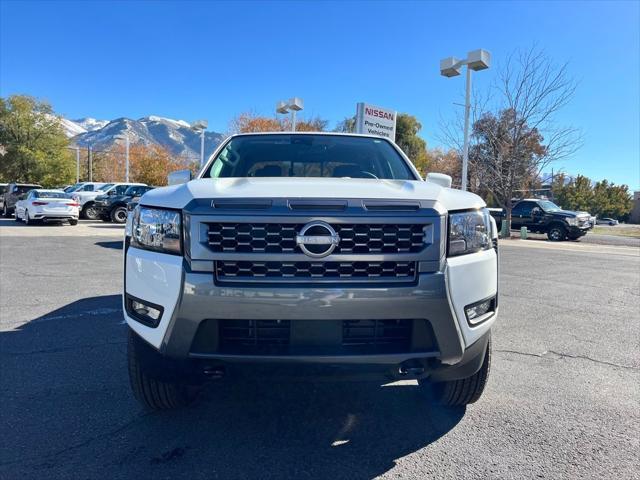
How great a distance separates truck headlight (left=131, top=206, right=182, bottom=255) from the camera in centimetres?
218

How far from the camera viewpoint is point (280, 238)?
6.92ft

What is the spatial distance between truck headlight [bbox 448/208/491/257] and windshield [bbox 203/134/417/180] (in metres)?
1.14

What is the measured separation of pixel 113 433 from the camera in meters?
2.54

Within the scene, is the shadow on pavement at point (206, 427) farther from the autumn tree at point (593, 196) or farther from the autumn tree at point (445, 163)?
the autumn tree at point (593, 196)

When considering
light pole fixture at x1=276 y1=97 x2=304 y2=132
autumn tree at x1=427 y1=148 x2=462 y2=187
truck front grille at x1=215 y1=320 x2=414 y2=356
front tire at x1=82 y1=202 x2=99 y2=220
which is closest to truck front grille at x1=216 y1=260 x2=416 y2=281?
truck front grille at x1=215 y1=320 x2=414 y2=356

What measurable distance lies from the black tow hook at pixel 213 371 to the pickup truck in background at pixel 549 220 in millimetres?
18766

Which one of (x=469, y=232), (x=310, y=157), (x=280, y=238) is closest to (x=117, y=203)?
(x=310, y=157)

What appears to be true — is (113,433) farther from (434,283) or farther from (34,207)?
(34,207)

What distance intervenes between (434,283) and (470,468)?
96 centimetres

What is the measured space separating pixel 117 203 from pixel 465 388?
20.4 m

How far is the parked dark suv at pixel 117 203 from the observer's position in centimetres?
2033

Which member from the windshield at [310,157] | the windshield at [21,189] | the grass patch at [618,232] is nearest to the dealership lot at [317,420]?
the windshield at [310,157]

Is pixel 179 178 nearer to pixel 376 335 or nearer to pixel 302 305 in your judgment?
pixel 302 305

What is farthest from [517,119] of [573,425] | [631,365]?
[573,425]
